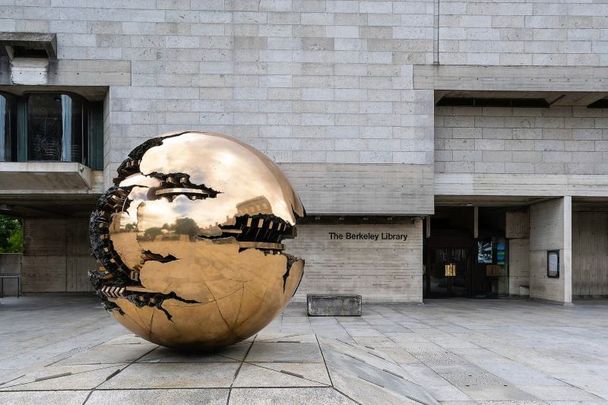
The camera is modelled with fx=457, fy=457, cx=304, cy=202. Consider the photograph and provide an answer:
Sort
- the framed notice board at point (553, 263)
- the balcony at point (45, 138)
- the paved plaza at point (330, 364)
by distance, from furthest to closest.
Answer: the framed notice board at point (553, 263)
the balcony at point (45, 138)
the paved plaza at point (330, 364)

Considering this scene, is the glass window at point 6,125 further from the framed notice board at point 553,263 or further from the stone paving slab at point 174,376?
the framed notice board at point 553,263

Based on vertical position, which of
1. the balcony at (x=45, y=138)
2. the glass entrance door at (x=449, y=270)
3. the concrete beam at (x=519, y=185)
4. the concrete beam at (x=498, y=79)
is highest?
the concrete beam at (x=498, y=79)

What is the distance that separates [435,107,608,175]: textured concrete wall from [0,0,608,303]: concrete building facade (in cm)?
6

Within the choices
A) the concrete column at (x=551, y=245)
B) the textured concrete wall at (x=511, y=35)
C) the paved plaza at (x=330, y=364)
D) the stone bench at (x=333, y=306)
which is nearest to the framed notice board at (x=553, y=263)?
the concrete column at (x=551, y=245)

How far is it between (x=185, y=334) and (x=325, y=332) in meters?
6.81

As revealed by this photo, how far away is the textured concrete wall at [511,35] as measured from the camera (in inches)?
764

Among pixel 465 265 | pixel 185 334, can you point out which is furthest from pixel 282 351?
pixel 465 265

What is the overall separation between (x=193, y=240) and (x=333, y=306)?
438 inches

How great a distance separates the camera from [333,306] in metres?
15.4

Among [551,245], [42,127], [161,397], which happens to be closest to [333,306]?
[161,397]

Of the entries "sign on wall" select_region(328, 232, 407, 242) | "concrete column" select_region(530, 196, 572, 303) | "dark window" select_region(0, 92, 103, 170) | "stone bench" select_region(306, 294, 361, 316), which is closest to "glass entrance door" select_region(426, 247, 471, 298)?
"concrete column" select_region(530, 196, 572, 303)

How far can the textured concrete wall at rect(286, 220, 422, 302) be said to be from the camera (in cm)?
2030

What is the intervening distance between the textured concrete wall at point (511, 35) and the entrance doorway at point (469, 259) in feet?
28.5

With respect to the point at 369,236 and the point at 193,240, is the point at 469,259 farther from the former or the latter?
the point at 193,240
